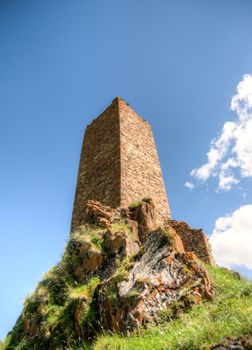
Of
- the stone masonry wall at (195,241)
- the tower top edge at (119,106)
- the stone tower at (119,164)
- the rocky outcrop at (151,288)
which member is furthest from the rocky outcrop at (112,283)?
the tower top edge at (119,106)

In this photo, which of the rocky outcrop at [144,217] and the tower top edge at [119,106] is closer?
the rocky outcrop at [144,217]

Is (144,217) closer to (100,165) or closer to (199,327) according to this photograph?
(100,165)

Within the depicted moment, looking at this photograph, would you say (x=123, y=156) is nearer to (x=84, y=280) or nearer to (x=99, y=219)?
(x=99, y=219)

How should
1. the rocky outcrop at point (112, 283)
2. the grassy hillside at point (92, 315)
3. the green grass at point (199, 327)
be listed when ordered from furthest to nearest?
the rocky outcrop at point (112, 283), the grassy hillside at point (92, 315), the green grass at point (199, 327)

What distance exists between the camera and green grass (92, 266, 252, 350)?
3.26 metres

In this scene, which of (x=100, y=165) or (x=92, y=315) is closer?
(x=92, y=315)

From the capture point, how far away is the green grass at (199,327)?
326cm

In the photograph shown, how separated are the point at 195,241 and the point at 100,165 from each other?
4939 millimetres

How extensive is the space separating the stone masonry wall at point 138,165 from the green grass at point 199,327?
17.1 feet

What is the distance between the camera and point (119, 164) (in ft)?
35.7

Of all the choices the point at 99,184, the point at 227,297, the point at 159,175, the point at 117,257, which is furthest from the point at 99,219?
the point at 159,175

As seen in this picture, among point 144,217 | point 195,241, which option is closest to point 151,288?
point 144,217

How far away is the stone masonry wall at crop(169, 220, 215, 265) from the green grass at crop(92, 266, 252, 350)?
494 centimetres

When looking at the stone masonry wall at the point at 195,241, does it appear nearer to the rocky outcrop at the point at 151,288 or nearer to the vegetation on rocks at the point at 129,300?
the vegetation on rocks at the point at 129,300
